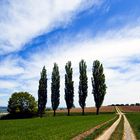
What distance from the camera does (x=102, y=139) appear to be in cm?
2638

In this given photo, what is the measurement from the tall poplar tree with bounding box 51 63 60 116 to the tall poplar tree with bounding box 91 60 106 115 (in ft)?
36.9

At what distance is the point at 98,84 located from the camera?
9931 cm

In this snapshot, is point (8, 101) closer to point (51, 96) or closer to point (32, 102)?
point (32, 102)

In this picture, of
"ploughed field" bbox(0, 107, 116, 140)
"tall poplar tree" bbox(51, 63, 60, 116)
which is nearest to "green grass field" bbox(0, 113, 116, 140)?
"ploughed field" bbox(0, 107, 116, 140)

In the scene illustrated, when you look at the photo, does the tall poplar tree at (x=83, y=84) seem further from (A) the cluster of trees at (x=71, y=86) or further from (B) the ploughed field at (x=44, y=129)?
(B) the ploughed field at (x=44, y=129)

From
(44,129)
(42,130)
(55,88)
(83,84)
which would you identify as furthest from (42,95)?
(42,130)

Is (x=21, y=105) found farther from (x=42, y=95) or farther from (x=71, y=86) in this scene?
(x=71, y=86)

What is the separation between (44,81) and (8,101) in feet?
44.5

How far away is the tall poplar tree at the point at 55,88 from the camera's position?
94812 mm

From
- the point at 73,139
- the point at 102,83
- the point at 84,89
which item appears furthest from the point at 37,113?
the point at 73,139

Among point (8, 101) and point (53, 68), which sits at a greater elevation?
point (53, 68)

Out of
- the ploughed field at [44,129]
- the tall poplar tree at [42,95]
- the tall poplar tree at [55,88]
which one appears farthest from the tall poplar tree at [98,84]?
the ploughed field at [44,129]

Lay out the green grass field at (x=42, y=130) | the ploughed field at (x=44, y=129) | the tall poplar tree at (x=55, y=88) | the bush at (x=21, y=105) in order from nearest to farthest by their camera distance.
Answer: the green grass field at (x=42, y=130) < the ploughed field at (x=44, y=129) < the tall poplar tree at (x=55, y=88) < the bush at (x=21, y=105)

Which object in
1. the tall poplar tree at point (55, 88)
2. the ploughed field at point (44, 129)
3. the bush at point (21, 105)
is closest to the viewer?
the ploughed field at point (44, 129)
